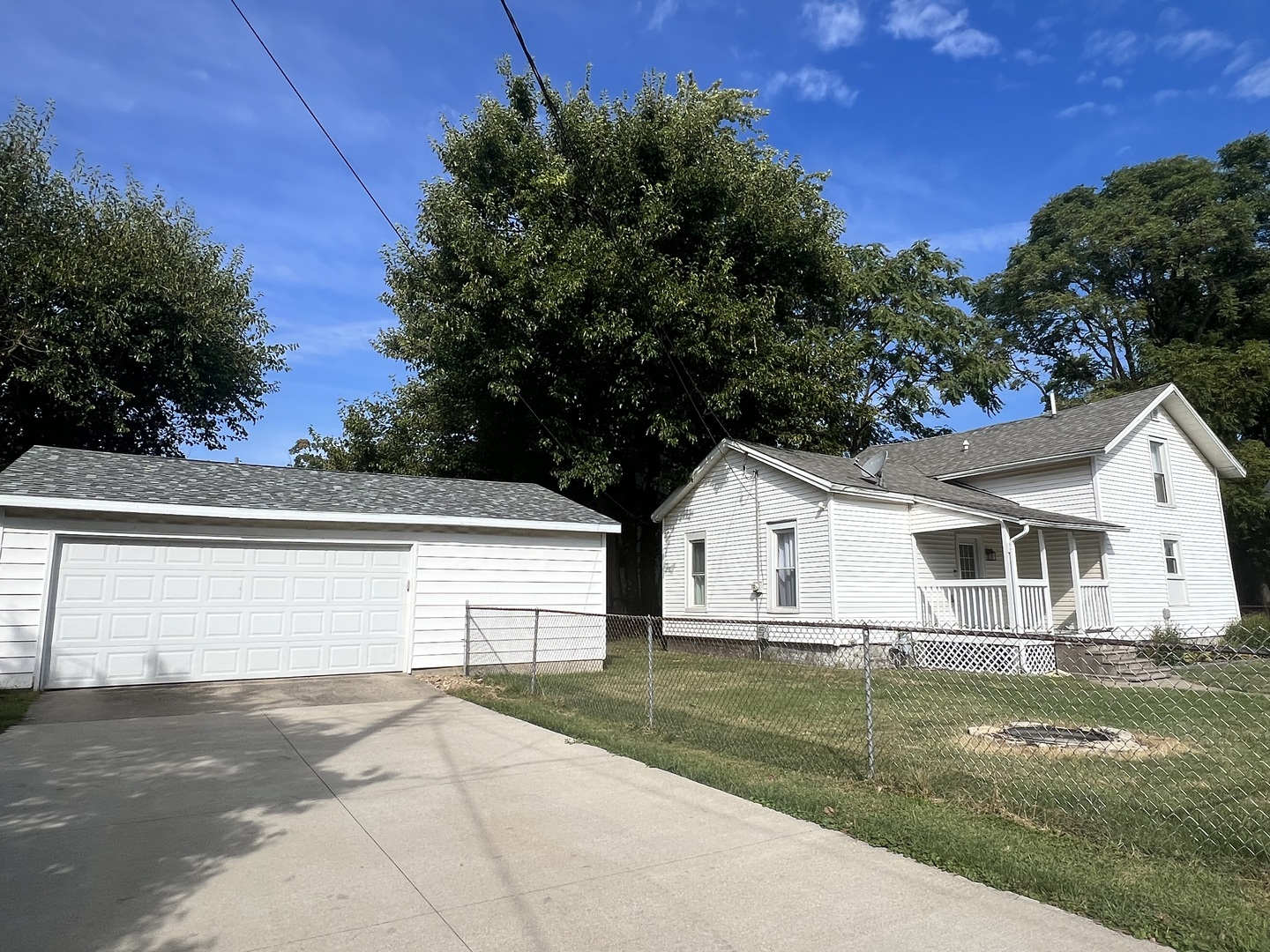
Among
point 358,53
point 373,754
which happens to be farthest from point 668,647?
point 358,53

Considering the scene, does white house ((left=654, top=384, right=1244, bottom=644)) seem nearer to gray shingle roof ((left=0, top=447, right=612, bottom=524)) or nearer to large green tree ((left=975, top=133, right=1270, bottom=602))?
gray shingle roof ((left=0, top=447, right=612, bottom=524))

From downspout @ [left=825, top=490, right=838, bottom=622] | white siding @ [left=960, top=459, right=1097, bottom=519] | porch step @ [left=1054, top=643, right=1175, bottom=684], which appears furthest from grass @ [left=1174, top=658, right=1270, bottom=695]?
downspout @ [left=825, top=490, right=838, bottom=622]

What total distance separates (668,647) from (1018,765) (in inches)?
540

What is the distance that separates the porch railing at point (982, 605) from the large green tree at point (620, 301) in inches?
251

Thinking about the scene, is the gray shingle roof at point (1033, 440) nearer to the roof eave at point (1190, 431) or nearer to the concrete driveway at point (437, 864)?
the roof eave at point (1190, 431)

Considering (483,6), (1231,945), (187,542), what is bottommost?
(1231,945)

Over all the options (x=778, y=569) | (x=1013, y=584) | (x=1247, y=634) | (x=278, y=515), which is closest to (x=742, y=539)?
(x=778, y=569)

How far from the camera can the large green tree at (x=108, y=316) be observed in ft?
67.0

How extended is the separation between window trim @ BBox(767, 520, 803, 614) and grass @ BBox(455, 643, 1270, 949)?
5.10 metres

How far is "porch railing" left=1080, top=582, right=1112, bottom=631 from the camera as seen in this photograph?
1577 cm

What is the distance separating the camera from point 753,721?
8.12 meters

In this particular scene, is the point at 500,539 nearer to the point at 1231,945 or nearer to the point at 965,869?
the point at 965,869

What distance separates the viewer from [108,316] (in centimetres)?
2061

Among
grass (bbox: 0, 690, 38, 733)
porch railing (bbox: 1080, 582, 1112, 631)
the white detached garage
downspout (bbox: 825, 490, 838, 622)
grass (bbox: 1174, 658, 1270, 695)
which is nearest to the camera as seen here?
grass (bbox: 1174, 658, 1270, 695)
